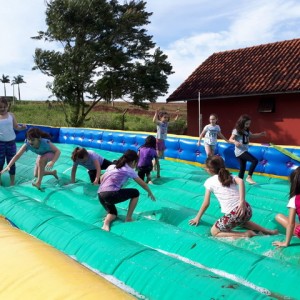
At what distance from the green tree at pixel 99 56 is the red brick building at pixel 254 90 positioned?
3487 mm

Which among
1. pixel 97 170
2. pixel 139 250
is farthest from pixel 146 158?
pixel 139 250

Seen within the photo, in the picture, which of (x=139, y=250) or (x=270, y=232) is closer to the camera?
(x=139, y=250)

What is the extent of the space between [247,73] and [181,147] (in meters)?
5.60

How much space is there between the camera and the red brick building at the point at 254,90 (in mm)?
10969

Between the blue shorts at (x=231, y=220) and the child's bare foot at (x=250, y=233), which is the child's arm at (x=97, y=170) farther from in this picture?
the child's bare foot at (x=250, y=233)

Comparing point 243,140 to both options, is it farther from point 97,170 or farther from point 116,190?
point 116,190

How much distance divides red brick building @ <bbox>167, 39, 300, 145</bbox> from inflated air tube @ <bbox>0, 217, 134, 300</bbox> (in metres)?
9.68

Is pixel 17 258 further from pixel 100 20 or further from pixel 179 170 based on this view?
pixel 100 20

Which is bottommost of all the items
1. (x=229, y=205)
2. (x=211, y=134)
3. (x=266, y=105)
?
(x=229, y=205)

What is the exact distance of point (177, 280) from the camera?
2.27 m

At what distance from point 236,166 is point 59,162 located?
324 centimetres

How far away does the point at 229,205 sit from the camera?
135 inches

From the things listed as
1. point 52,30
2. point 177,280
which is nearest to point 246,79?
point 52,30

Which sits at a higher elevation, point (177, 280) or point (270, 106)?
point (270, 106)
